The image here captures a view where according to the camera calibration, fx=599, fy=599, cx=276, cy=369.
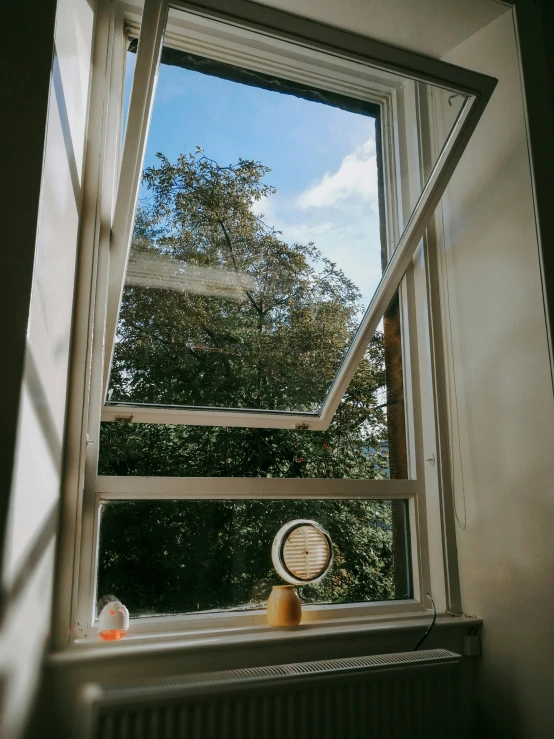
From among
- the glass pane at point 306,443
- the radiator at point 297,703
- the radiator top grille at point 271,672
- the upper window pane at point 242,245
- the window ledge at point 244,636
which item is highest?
the upper window pane at point 242,245

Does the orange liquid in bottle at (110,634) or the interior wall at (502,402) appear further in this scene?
the interior wall at (502,402)

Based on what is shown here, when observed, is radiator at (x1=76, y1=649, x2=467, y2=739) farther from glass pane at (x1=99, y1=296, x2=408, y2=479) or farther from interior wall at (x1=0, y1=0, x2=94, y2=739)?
glass pane at (x1=99, y1=296, x2=408, y2=479)

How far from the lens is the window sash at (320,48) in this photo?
4.94 ft

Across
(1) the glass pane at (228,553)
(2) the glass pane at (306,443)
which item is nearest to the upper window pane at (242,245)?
(2) the glass pane at (306,443)

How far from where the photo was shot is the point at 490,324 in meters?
1.99

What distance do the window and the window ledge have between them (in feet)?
0.27

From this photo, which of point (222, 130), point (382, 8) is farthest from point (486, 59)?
point (222, 130)

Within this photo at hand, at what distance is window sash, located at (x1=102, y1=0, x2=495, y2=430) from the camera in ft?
4.94

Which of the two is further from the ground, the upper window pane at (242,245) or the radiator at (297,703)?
the upper window pane at (242,245)

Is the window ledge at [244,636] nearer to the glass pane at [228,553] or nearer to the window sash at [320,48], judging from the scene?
the glass pane at [228,553]

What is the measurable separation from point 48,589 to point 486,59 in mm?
2184

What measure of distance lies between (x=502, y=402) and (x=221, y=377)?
0.90 meters

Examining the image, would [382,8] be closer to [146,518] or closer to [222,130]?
[222,130]

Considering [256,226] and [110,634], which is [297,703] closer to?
[110,634]
